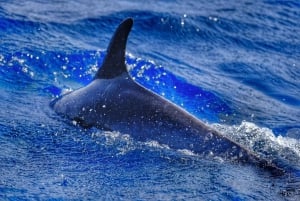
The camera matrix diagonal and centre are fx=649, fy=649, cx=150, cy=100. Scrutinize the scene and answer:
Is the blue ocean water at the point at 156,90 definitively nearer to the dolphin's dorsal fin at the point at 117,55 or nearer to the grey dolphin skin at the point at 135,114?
the grey dolphin skin at the point at 135,114

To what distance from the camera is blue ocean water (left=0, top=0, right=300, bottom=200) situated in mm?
6789

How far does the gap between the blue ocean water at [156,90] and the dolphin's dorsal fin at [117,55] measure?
0.82 meters

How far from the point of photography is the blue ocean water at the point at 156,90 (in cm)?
679

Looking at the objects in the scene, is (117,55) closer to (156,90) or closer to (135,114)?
(135,114)

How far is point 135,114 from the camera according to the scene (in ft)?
25.4

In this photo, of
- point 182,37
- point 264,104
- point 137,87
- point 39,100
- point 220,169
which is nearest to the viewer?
point 220,169

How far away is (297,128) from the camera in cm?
1015

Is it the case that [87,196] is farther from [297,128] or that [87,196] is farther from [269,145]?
[297,128]

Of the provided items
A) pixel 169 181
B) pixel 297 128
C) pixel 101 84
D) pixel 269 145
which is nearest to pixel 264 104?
pixel 297 128

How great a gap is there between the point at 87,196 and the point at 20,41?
6.03m

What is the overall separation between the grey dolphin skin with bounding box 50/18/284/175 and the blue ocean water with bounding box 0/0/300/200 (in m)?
0.13

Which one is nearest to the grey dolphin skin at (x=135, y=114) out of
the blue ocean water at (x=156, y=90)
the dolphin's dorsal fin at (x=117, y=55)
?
the dolphin's dorsal fin at (x=117, y=55)

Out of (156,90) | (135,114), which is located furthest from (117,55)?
(156,90)

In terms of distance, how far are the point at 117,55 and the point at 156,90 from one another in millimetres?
3142
